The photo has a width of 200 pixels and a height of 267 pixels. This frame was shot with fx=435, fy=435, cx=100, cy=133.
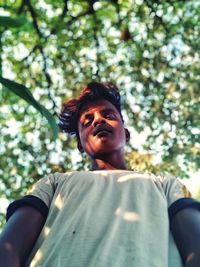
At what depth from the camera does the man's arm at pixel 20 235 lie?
183 centimetres

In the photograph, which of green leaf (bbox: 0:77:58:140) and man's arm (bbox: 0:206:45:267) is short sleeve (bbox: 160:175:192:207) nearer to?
man's arm (bbox: 0:206:45:267)

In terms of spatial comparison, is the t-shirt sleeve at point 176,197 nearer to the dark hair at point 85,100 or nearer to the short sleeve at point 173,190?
the short sleeve at point 173,190

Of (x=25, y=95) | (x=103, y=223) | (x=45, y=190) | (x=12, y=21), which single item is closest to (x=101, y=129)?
(x=45, y=190)

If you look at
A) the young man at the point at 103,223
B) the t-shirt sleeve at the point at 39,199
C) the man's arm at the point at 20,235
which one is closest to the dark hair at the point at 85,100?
the young man at the point at 103,223

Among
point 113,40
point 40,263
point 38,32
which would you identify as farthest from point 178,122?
point 40,263

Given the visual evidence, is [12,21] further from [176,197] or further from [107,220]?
[176,197]

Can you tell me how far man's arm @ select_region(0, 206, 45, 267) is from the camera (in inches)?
72.2

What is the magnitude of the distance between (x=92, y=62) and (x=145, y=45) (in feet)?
3.49

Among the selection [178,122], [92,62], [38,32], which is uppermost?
[38,32]

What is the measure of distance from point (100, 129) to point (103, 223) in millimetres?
888

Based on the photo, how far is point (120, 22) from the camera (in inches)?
317

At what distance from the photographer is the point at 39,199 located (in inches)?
84.4

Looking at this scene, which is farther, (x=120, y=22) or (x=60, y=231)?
(x=120, y=22)

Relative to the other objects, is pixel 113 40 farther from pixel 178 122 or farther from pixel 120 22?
pixel 178 122
